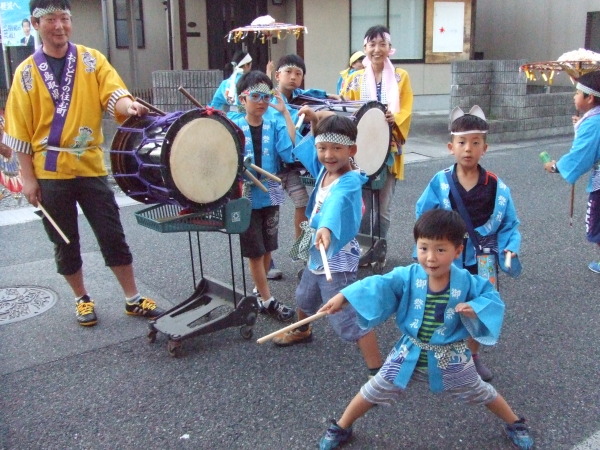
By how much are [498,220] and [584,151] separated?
157 cm

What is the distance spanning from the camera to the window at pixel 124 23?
43.2ft

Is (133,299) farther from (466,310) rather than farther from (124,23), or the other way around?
(124,23)

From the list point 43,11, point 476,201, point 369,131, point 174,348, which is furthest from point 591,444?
point 43,11

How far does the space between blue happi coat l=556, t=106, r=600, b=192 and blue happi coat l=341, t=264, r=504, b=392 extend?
2149 millimetres


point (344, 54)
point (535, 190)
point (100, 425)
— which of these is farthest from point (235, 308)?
point (344, 54)

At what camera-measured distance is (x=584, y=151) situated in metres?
4.32

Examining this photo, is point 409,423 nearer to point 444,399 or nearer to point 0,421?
point 444,399

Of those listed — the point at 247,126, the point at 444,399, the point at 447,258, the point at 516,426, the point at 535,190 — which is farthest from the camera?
the point at 535,190

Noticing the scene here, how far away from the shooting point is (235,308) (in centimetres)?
374

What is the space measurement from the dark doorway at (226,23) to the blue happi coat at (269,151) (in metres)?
8.47

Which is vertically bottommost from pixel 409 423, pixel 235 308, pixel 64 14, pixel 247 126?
pixel 409 423

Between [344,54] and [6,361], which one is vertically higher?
[344,54]

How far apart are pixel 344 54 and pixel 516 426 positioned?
11008 millimetres

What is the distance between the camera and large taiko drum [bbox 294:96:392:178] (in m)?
4.41
